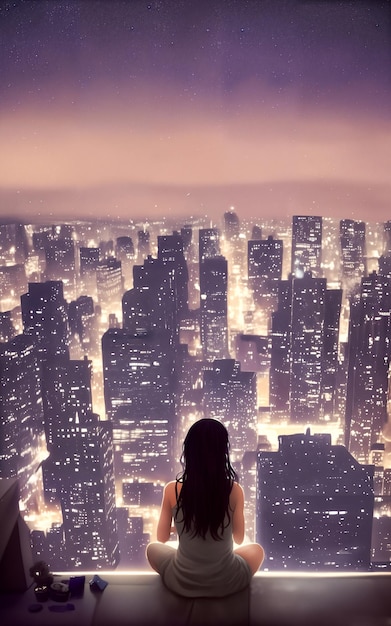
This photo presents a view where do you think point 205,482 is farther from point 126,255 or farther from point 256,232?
point 256,232

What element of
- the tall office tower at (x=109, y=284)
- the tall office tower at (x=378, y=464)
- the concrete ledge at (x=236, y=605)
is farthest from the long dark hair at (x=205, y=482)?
the tall office tower at (x=378, y=464)

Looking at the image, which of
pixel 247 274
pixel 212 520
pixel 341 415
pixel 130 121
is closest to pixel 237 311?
pixel 247 274

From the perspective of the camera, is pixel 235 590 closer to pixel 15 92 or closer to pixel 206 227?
pixel 206 227

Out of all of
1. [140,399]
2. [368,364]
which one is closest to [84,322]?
[140,399]

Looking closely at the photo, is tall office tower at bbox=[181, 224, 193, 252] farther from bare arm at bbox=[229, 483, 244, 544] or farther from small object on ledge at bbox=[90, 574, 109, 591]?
small object on ledge at bbox=[90, 574, 109, 591]

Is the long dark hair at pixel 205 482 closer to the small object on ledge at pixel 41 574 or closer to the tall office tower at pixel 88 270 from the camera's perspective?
the small object on ledge at pixel 41 574

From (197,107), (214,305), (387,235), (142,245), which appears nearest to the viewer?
(197,107)

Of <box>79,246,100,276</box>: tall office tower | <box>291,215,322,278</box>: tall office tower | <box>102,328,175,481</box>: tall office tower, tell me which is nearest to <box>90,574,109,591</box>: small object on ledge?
<box>102,328,175,481</box>: tall office tower
